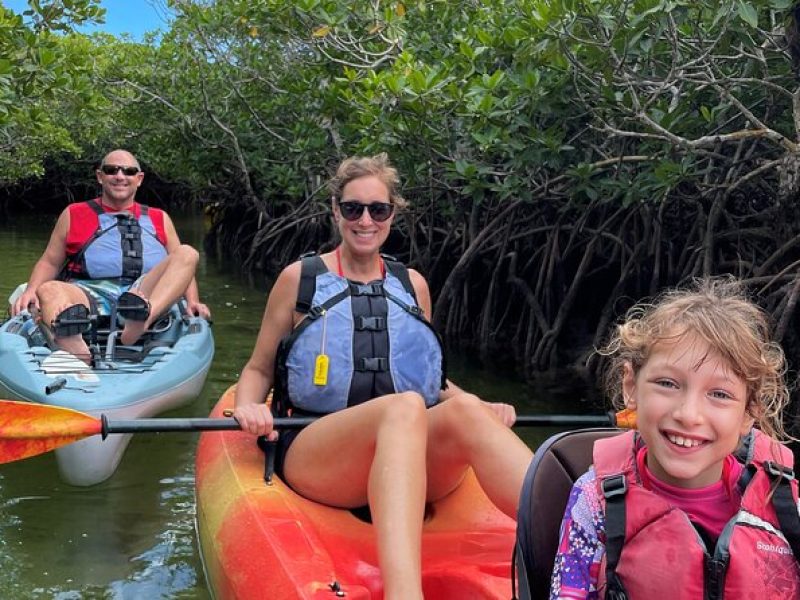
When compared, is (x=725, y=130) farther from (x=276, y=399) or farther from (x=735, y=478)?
(x=735, y=478)

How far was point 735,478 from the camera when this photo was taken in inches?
60.4

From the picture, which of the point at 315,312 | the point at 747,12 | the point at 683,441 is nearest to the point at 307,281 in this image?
the point at 315,312

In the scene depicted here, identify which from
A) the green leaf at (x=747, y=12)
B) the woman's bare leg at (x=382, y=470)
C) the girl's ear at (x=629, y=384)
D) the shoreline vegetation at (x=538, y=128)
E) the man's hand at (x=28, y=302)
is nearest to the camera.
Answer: the girl's ear at (x=629, y=384)

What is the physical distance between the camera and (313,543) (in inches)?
90.4

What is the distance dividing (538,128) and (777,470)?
3.95 meters

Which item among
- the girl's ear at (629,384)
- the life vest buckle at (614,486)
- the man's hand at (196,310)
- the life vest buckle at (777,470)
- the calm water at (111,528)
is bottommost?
the calm water at (111,528)

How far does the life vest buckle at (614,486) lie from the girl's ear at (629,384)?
0.45 ft

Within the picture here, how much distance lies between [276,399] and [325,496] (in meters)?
0.40

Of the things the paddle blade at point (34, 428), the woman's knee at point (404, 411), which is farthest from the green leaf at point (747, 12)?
the paddle blade at point (34, 428)

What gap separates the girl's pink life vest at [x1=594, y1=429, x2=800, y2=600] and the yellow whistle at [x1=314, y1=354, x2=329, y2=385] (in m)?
1.25

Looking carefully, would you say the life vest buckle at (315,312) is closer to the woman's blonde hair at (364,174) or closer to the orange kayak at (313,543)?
the woman's blonde hair at (364,174)

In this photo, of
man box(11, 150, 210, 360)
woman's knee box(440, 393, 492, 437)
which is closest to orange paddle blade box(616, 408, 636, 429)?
woman's knee box(440, 393, 492, 437)

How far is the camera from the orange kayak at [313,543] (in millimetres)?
2180

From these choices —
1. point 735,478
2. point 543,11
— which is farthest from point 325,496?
point 543,11
